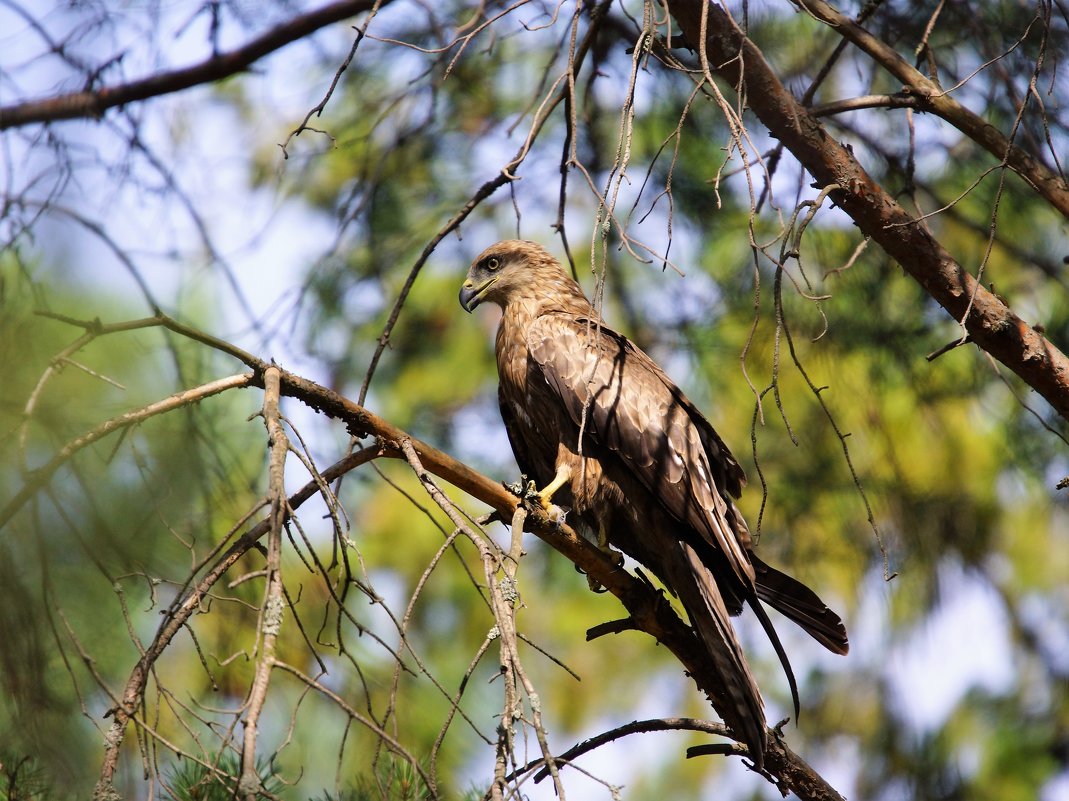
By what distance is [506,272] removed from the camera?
4.62m

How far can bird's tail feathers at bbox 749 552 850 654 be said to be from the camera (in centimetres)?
346

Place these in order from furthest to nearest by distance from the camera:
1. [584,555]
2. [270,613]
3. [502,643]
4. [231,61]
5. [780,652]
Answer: [231,61] → [584,555] → [780,652] → [502,643] → [270,613]

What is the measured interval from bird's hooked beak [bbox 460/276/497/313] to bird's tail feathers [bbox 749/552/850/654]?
1752 mm

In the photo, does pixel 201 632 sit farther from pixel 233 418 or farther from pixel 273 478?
pixel 273 478

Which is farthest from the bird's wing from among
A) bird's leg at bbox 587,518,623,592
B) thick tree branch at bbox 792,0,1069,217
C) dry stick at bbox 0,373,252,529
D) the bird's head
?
dry stick at bbox 0,373,252,529

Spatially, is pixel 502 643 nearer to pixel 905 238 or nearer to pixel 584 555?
pixel 584 555

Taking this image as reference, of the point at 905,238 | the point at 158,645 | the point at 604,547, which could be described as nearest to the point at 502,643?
the point at 158,645

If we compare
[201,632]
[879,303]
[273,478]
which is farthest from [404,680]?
[879,303]

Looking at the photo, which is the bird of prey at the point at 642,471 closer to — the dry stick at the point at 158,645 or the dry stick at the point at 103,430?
the dry stick at the point at 158,645

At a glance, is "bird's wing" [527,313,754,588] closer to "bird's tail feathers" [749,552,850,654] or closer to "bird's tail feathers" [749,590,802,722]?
"bird's tail feathers" [749,552,850,654]

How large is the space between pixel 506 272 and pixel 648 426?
45.9 inches

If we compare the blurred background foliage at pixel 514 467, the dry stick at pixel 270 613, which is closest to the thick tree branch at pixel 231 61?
the blurred background foliage at pixel 514 467

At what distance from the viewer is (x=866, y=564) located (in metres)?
5.45

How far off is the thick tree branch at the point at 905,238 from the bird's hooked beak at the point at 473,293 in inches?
70.8
